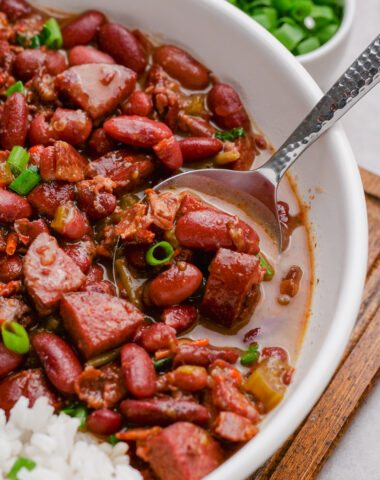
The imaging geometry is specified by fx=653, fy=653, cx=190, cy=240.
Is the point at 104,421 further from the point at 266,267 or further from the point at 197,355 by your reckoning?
the point at 266,267

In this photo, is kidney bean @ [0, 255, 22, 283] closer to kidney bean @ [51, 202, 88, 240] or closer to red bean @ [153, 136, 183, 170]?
kidney bean @ [51, 202, 88, 240]

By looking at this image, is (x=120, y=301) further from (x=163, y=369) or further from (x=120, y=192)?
(x=120, y=192)

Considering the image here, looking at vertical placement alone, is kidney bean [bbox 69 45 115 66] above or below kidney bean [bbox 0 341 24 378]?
above

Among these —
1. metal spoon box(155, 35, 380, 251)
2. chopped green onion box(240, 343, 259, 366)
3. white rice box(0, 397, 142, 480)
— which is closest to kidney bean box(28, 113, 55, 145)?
metal spoon box(155, 35, 380, 251)

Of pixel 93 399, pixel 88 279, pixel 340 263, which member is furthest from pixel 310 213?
pixel 93 399

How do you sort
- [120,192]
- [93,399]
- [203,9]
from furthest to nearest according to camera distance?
[203,9], [120,192], [93,399]

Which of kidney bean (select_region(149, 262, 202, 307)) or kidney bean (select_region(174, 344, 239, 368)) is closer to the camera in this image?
kidney bean (select_region(174, 344, 239, 368))

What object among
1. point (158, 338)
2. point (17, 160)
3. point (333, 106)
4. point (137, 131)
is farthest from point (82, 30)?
point (158, 338)
